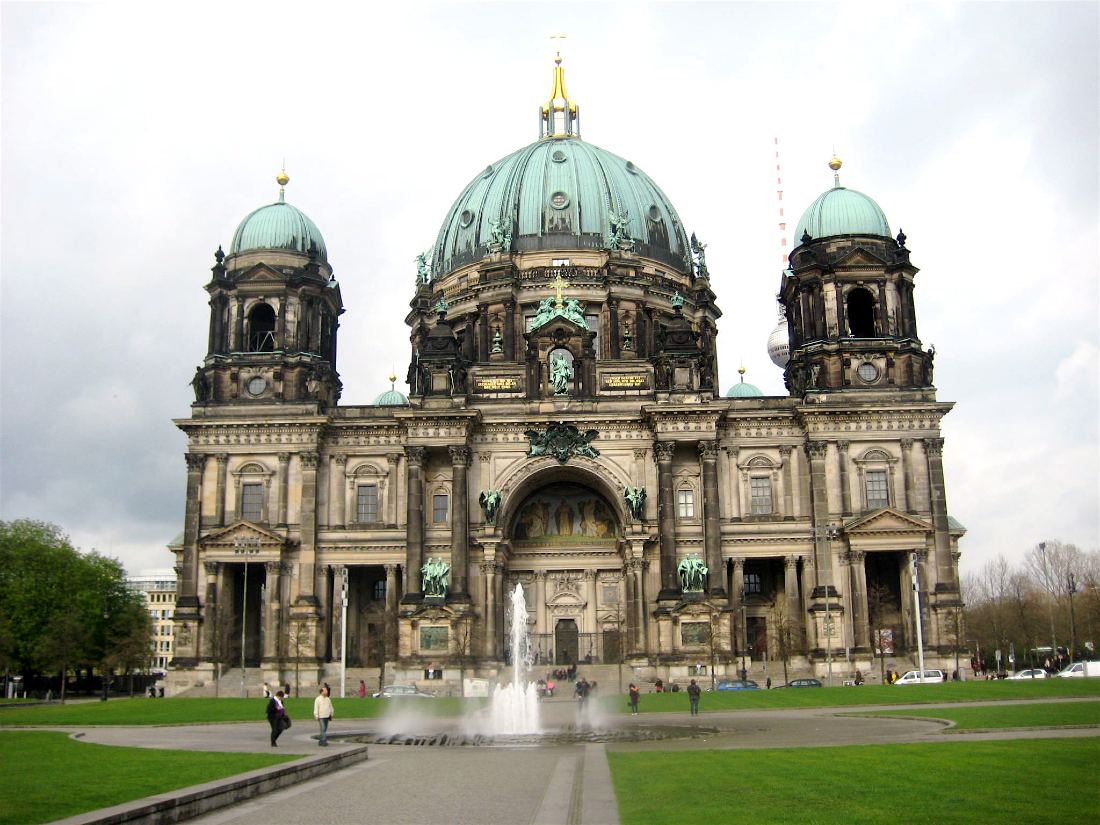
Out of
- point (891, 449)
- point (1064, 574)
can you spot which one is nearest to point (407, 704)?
point (891, 449)

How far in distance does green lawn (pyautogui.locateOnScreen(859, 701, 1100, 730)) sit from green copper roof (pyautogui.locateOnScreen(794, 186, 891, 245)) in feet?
133

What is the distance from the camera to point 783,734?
31953 mm

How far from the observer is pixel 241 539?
68.1 metres

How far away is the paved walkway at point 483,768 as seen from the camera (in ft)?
58.2

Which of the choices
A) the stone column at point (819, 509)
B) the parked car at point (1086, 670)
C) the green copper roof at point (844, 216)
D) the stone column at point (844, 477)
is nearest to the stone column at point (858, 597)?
the stone column at point (819, 509)

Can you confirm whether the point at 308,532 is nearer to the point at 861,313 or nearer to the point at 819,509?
the point at 819,509

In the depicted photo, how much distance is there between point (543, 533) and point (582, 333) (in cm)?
1310

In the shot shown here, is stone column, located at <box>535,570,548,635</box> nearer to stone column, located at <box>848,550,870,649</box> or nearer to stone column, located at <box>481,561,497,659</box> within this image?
stone column, located at <box>481,561,497,659</box>

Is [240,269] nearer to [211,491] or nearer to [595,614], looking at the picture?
[211,491]

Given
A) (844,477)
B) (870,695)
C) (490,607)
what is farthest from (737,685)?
(870,695)

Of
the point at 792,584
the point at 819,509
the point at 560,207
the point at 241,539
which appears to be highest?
the point at 560,207

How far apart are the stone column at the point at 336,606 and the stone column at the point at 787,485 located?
1040 inches

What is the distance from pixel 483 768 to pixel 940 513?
162 feet

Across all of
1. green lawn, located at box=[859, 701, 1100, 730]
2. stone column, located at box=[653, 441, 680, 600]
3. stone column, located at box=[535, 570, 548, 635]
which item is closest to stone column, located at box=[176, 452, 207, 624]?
stone column, located at box=[535, 570, 548, 635]
